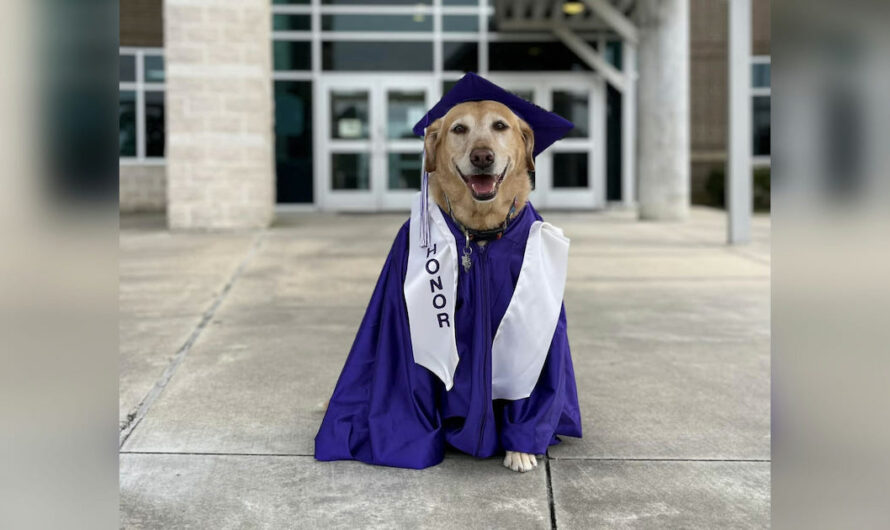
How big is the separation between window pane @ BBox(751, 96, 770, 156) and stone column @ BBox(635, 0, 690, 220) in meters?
5.62

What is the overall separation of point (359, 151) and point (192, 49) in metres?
5.57

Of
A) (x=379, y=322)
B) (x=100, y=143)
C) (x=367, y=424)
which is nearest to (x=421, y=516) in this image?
(x=367, y=424)

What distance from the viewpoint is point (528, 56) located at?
720 inches

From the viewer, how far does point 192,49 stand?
12.8m

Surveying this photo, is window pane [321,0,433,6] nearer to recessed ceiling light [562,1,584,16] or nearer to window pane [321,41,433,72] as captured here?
window pane [321,41,433,72]

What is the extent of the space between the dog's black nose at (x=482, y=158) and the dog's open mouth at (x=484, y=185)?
5 centimetres

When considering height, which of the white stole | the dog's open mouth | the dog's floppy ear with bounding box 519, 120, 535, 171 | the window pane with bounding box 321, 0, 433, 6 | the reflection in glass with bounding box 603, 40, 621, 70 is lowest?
the white stole

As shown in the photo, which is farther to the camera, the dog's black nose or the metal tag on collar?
the metal tag on collar

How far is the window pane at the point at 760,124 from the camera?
19828 mm

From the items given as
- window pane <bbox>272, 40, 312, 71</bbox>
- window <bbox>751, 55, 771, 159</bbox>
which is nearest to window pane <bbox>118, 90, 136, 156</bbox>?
window pane <bbox>272, 40, 312, 71</bbox>

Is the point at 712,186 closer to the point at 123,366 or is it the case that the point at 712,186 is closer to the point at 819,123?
the point at 123,366

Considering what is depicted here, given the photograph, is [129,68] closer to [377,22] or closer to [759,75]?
[377,22]

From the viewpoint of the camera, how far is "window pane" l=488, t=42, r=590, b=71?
18.2 m

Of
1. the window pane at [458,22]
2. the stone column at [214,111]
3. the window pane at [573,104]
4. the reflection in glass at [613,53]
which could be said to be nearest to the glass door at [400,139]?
the window pane at [458,22]
